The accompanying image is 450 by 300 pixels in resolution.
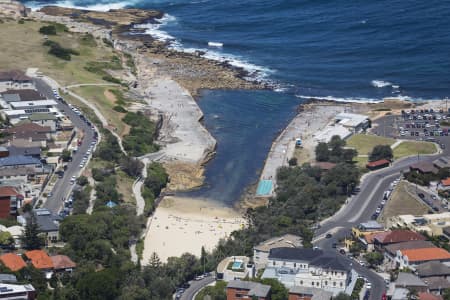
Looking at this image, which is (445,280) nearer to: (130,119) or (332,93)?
(130,119)

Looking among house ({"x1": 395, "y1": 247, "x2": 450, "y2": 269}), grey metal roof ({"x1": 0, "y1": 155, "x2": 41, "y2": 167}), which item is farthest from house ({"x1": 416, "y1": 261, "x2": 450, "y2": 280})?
grey metal roof ({"x1": 0, "y1": 155, "x2": 41, "y2": 167})

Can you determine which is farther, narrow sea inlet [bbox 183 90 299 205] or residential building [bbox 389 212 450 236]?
narrow sea inlet [bbox 183 90 299 205]

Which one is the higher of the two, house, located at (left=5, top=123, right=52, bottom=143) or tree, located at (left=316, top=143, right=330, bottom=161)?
house, located at (left=5, top=123, right=52, bottom=143)

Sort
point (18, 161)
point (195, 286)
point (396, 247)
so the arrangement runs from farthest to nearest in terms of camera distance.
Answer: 1. point (18, 161)
2. point (396, 247)
3. point (195, 286)

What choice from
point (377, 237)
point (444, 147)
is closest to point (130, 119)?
point (444, 147)

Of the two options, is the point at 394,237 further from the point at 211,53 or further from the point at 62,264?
the point at 211,53

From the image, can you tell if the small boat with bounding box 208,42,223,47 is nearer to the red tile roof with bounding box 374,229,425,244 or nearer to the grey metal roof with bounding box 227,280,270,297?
the red tile roof with bounding box 374,229,425,244

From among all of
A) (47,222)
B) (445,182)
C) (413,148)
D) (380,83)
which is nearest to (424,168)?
(445,182)
